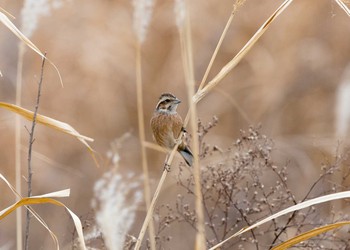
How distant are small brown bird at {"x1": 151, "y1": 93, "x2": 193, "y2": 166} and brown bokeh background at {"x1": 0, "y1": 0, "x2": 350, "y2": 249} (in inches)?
83.9

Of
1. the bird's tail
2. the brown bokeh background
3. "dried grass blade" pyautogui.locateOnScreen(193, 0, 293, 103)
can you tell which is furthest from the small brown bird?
the brown bokeh background

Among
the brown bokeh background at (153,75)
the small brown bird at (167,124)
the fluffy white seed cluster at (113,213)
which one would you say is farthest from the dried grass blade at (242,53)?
the brown bokeh background at (153,75)

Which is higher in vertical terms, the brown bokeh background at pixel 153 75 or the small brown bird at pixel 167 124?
the brown bokeh background at pixel 153 75

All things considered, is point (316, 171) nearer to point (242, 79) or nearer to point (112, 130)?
point (242, 79)

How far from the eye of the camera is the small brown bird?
414cm

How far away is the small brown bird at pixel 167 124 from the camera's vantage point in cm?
414

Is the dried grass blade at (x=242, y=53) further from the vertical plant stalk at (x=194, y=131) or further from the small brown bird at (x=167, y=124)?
the small brown bird at (x=167, y=124)

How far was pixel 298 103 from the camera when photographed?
6.82 meters

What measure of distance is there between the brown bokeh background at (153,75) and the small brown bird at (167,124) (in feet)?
7.00

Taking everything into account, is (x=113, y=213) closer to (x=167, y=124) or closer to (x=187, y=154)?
(x=187, y=154)

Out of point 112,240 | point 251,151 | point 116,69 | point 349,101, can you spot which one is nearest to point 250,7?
point 116,69

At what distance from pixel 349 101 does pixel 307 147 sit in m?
1.45

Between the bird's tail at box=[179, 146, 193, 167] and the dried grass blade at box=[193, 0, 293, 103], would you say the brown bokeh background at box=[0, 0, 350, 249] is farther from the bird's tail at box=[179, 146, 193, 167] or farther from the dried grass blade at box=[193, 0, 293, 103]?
the dried grass blade at box=[193, 0, 293, 103]

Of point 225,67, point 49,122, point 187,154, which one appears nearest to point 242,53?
point 225,67
